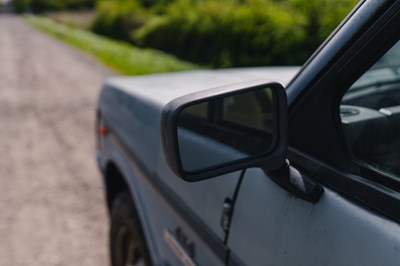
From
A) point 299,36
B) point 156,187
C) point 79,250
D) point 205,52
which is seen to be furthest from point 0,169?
point 205,52

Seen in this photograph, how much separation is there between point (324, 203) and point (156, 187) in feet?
3.53

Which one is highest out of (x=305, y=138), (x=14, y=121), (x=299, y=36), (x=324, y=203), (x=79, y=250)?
(x=305, y=138)

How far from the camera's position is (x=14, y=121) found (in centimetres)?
808

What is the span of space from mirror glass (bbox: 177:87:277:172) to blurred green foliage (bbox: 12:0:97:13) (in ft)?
192

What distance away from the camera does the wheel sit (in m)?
2.47

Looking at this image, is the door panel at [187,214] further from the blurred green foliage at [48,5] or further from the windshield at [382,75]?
the blurred green foliage at [48,5]

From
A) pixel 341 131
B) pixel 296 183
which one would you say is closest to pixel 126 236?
pixel 296 183

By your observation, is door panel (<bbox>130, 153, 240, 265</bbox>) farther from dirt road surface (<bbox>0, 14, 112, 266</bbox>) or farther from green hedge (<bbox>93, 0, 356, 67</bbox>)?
green hedge (<bbox>93, 0, 356, 67</bbox>)

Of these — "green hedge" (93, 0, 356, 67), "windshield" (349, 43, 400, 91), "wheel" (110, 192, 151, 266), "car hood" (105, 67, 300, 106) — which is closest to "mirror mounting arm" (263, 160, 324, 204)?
"windshield" (349, 43, 400, 91)

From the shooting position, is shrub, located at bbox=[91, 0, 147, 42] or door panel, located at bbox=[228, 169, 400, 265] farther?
shrub, located at bbox=[91, 0, 147, 42]

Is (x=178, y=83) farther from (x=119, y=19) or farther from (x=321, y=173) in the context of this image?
(x=119, y=19)

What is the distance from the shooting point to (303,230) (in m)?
1.27

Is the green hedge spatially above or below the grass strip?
above

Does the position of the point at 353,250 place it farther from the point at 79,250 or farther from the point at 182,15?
the point at 182,15
